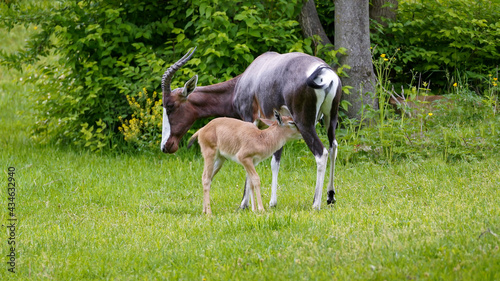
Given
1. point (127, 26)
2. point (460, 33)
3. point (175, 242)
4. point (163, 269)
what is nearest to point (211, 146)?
point (175, 242)

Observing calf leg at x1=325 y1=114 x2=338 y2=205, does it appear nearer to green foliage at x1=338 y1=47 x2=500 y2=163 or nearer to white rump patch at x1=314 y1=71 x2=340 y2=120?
white rump patch at x1=314 y1=71 x2=340 y2=120

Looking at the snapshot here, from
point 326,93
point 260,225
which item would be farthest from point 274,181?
point 260,225

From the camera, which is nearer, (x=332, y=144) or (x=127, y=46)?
(x=332, y=144)

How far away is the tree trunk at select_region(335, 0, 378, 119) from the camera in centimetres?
1099

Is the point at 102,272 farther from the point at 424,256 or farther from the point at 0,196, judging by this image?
the point at 0,196

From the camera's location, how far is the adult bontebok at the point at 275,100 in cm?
680

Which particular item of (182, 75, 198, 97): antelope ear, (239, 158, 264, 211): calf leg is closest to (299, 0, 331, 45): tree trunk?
(182, 75, 198, 97): antelope ear

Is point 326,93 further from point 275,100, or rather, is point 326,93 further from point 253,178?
point 253,178

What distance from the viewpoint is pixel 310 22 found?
11477 millimetres

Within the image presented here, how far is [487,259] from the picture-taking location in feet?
14.8

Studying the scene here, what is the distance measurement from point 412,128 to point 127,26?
5.27 m

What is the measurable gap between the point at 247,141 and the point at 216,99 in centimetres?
172

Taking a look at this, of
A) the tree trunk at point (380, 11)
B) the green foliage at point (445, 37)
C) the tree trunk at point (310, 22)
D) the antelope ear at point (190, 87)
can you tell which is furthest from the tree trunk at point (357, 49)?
the antelope ear at point (190, 87)

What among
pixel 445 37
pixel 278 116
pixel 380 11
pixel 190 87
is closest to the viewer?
pixel 278 116
